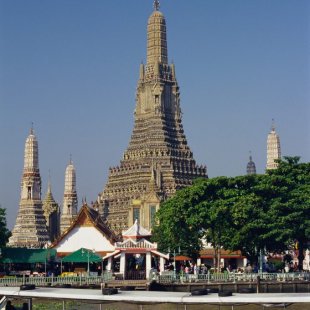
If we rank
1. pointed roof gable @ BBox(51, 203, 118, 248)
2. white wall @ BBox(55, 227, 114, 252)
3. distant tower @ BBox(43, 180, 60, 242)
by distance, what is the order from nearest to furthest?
pointed roof gable @ BBox(51, 203, 118, 248) → white wall @ BBox(55, 227, 114, 252) → distant tower @ BBox(43, 180, 60, 242)

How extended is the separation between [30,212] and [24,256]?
70435 millimetres

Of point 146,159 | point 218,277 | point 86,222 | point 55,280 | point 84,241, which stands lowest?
point 55,280

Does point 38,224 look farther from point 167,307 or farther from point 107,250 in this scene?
point 167,307

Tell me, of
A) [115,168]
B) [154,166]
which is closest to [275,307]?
[154,166]

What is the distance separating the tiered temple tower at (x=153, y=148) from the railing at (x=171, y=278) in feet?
208

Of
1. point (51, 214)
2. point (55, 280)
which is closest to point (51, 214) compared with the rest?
point (51, 214)

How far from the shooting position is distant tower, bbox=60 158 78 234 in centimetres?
15250

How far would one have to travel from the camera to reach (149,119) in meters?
136

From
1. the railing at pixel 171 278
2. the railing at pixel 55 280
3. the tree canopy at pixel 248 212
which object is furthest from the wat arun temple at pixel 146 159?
the railing at pixel 55 280

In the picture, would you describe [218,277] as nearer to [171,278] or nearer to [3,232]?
[171,278]

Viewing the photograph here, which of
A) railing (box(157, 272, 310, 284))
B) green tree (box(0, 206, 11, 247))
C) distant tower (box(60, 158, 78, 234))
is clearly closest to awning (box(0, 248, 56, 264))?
green tree (box(0, 206, 11, 247))

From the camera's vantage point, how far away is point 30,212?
13862cm

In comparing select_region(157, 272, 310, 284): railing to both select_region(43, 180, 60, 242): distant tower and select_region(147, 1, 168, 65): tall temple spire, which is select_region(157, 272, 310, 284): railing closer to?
select_region(147, 1, 168, 65): tall temple spire

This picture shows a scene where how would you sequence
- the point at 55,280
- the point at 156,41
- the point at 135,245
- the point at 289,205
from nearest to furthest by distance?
1. the point at 55,280
2. the point at 135,245
3. the point at 289,205
4. the point at 156,41
